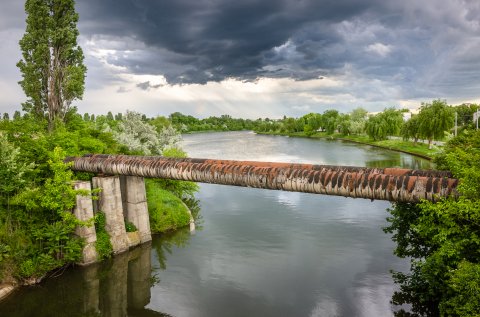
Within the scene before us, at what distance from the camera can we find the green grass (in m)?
25.5

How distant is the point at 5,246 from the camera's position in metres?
16.4

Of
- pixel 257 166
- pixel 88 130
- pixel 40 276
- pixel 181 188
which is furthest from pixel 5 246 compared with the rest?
pixel 181 188

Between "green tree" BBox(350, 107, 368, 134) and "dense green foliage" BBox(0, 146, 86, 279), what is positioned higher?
"green tree" BBox(350, 107, 368, 134)

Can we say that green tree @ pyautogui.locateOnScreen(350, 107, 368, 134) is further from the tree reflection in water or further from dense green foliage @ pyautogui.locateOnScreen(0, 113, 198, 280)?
dense green foliage @ pyautogui.locateOnScreen(0, 113, 198, 280)

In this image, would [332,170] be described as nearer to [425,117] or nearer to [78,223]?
[78,223]

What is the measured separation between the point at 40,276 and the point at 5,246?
2.57m

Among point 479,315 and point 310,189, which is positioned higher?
point 310,189

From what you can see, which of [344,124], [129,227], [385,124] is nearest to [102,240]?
[129,227]

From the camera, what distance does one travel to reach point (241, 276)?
63.4 feet

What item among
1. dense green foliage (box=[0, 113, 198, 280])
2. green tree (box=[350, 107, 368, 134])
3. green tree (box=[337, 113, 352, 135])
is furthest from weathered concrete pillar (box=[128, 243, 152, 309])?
green tree (box=[337, 113, 352, 135])

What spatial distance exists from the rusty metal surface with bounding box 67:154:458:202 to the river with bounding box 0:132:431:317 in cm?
633

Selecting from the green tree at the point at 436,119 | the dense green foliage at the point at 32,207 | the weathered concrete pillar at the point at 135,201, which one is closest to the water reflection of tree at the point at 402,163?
the green tree at the point at 436,119

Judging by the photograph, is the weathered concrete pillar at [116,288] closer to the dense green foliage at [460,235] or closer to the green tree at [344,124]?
the dense green foliage at [460,235]

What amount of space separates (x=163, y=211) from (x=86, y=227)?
8.01 metres
